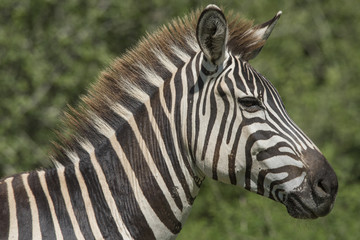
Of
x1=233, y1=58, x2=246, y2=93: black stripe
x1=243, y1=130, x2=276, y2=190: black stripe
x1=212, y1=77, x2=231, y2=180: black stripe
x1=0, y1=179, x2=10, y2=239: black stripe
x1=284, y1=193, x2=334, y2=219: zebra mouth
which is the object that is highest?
x1=0, y1=179, x2=10, y2=239: black stripe

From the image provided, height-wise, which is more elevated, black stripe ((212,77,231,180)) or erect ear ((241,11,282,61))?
erect ear ((241,11,282,61))

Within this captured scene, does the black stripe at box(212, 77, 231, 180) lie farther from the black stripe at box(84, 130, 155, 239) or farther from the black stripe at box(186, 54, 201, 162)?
the black stripe at box(84, 130, 155, 239)

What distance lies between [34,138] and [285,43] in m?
10.8

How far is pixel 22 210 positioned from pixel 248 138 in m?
1.89

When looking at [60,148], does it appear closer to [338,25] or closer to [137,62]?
[137,62]

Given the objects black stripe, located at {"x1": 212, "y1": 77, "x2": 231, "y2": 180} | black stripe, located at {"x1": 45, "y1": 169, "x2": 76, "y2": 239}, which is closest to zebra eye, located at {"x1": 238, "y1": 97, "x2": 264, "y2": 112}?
black stripe, located at {"x1": 212, "y1": 77, "x2": 231, "y2": 180}

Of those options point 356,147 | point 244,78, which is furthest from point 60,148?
point 356,147

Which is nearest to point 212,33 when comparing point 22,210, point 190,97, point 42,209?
point 190,97

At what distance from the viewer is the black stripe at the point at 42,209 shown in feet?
15.1

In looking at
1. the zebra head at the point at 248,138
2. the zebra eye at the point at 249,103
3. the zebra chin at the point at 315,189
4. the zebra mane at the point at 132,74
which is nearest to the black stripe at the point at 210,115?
the zebra head at the point at 248,138

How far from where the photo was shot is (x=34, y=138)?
15.4 metres

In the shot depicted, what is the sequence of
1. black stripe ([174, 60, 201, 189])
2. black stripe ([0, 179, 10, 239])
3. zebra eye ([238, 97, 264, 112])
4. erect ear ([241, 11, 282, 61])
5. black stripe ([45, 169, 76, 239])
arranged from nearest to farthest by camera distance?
black stripe ([0, 179, 10, 239]) → black stripe ([45, 169, 76, 239]) → zebra eye ([238, 97, 264, 112]) → black stripe ([174, 60, 201, 189]) → erect ear ([241, 11, 282, 61])

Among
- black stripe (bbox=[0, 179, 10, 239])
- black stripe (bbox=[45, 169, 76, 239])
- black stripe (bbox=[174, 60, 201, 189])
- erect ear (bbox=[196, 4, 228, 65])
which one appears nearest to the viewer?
black stripe (bbox=[0, 179, 10, 239])

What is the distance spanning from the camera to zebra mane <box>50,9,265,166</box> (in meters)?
5.06
